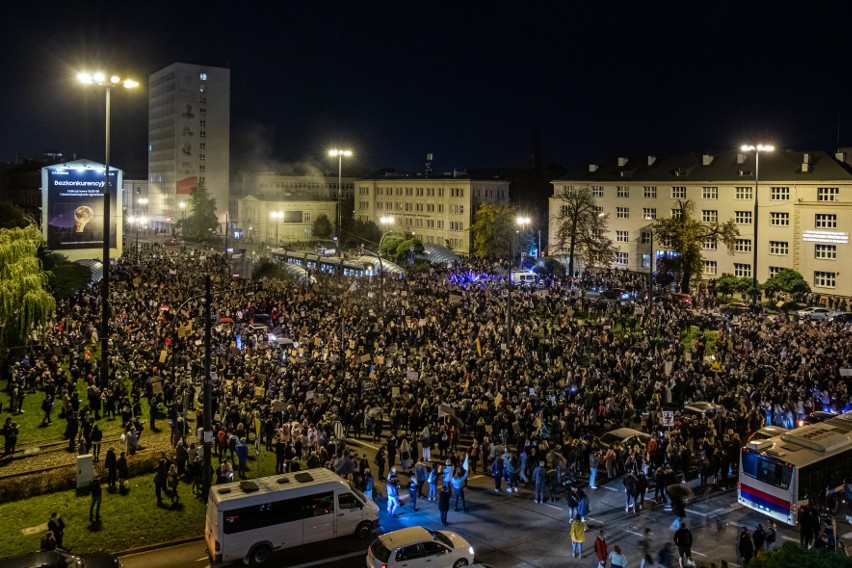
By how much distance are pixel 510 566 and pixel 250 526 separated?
511 centimetres

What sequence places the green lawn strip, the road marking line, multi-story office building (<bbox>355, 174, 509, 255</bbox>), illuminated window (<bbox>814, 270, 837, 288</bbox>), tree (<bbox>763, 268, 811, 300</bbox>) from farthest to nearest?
multi-story office building (<bbox>355, 174, 509, 255</bbox>) → illuminated window (<bbox>814, 270, 837, 288</bbox>) → tree (<bbox>763, 268, 811, 300</bbox>) → the green lawn strip → the road marking line

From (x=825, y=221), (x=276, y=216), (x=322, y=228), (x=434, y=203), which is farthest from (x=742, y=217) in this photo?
(x=322, y=228)

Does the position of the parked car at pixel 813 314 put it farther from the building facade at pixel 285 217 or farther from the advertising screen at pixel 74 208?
the building facade at pixel 285 217

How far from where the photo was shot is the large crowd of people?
66.8 ft

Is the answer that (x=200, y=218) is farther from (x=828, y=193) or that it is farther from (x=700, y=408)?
(x=700, y=408)

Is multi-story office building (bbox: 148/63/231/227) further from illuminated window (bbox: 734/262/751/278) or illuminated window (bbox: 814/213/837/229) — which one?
illuminated window (bbox: 814/213/837/229)

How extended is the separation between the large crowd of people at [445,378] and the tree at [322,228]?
190ft

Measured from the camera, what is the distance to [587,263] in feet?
200

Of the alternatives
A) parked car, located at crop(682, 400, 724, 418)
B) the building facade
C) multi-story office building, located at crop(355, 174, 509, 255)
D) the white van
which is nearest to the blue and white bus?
parked car, located at crop(682, 400, 724, 418)

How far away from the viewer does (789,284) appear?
155ft

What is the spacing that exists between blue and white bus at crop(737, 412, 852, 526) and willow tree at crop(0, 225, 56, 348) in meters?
25.7

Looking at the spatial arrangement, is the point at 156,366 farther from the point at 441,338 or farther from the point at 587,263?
the point at 587,263

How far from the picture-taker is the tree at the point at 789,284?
46.9 meters

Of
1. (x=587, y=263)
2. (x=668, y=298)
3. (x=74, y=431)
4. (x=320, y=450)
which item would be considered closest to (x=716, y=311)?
(x=668, y=298)
